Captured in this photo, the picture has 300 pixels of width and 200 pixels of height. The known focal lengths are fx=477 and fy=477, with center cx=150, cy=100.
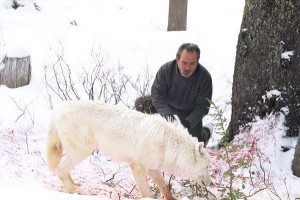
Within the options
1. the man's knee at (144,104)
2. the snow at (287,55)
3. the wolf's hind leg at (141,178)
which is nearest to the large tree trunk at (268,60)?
the snow at (287,55)

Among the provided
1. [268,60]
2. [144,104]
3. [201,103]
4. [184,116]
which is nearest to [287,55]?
[268,60]

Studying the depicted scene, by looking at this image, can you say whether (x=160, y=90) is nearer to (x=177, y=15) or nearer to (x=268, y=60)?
(x=268, y=60)

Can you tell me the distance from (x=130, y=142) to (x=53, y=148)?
2.85 ft

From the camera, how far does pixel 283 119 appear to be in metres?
5.10

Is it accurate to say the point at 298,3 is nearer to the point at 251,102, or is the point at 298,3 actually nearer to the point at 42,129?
the point at 251,102

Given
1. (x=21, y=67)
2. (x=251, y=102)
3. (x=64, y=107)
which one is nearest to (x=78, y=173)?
(x=64, y=107)

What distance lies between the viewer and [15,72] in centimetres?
852

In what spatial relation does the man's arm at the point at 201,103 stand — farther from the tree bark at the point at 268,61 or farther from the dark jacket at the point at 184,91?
the tree bark at the point at 268,61

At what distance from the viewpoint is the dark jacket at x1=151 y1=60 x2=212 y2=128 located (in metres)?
5.62

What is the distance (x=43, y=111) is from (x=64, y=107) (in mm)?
2605

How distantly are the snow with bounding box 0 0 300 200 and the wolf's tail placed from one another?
0.87 feet

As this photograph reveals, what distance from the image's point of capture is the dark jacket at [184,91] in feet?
18.4

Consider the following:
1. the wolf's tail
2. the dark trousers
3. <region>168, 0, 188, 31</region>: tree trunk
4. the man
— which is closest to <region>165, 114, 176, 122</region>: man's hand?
the man

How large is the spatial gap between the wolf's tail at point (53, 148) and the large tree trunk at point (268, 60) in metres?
2.09
